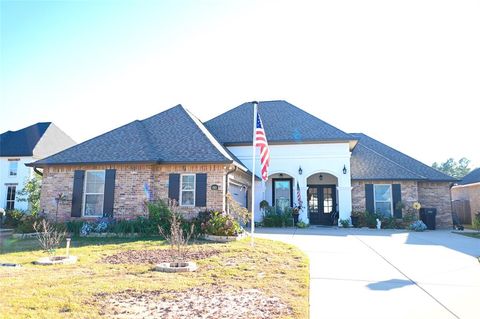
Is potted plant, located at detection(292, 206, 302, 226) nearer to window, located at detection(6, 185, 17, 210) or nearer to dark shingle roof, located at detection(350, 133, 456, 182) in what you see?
dark shingle roof, located at detection(350, 133, 456, 182)

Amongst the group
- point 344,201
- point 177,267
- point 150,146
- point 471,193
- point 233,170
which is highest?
point 150,146

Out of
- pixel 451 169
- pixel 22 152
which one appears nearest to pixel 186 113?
pixel 22 152

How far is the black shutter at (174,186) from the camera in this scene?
13.1 m

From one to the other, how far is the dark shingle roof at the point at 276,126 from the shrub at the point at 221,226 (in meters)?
8.47

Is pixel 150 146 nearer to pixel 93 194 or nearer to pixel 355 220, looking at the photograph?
pixel 93 194

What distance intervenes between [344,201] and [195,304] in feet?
48.4

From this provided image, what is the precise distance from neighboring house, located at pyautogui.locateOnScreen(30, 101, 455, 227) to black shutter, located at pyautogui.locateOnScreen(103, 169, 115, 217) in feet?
0.14

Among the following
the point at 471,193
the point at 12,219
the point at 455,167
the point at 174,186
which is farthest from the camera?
the point at 455,167

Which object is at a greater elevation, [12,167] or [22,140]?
[22,140]

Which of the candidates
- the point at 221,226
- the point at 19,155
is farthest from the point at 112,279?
the point at 19,155

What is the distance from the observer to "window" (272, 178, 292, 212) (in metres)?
19.0

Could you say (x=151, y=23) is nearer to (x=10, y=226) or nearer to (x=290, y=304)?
(x=290, y=304)

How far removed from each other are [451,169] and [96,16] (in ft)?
206

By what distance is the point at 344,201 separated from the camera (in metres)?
17.8
